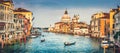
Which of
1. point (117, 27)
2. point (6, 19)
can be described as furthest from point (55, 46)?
point (117, 27)

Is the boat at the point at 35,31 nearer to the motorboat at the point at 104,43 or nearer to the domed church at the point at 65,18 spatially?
the domed church at the point at 65,18

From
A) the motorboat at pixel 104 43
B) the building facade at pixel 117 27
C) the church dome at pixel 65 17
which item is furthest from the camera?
the building facade at pixel 117 27

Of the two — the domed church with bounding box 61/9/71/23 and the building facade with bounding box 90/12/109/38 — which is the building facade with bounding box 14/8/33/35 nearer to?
the domed church with bounding box 61/9/71/23

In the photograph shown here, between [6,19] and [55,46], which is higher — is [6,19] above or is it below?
above

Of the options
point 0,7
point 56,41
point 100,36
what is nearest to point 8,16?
point 0,7

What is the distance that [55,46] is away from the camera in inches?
507

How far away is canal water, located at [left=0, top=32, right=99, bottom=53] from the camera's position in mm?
12830

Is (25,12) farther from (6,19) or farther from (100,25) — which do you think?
(100,25)

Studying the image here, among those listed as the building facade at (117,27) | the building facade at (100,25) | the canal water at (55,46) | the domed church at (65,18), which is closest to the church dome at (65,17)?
the domed church at (65,18)

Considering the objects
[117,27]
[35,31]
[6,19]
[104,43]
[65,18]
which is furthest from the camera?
[117,27]

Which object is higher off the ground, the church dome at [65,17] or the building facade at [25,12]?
the building facade at [25,12]

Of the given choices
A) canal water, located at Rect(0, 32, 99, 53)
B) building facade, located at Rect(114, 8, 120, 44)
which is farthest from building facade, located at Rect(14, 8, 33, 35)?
building facade, located at Rect(114, 8, 120, 44)

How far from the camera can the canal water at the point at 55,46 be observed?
12830 millimetres

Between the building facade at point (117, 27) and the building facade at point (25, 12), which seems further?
the building facade at point (117, 27)
